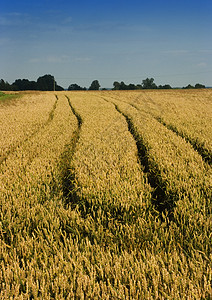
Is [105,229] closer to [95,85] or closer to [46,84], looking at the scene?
[46,84]

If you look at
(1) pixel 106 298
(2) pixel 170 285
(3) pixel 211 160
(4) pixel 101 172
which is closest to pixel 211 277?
(2) pixel 170 285

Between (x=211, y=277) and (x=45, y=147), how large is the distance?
4.44 meters

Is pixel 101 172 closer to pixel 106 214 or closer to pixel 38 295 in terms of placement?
pixel 106 214

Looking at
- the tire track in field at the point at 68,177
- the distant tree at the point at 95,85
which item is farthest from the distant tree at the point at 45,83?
the tire track in field at the point at 68,177

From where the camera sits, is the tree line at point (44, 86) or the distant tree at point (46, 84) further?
the distant tree at point (46, 84)

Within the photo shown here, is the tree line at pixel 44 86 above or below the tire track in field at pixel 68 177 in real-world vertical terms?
above

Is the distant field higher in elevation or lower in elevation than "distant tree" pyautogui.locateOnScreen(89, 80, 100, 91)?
lower

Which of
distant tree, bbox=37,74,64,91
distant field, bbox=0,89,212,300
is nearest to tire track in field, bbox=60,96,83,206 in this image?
distant field, bbox=0,89,212,300

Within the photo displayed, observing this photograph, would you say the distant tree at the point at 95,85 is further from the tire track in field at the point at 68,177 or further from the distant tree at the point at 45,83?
the tire track in field at the point at 68,177

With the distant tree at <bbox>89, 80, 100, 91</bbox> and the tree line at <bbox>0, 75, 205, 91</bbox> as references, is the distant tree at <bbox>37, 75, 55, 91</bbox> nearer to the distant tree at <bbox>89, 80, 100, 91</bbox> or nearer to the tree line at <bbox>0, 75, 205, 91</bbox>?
the tree line at <bbox>0, 75, 205, 91</bbox>

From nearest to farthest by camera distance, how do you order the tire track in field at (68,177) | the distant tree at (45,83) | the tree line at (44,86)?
the tire track in field at (68,177) < the tree line at (44,86) < the distant tree at (45,83)

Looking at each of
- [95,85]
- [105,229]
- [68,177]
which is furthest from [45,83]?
[105,229]

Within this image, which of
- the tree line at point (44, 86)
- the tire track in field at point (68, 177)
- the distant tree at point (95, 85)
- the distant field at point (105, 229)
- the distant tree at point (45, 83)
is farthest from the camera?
the distant tree at point (95, 85)

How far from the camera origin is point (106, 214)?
2.79 m
